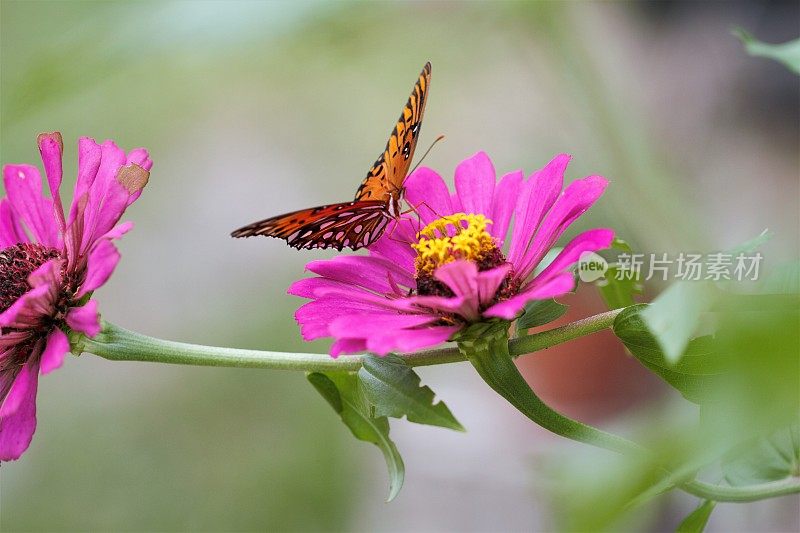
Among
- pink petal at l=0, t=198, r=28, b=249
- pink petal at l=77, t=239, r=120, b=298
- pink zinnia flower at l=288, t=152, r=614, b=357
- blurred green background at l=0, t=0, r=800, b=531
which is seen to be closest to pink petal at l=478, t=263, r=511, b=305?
pink zinnia flower at l=288, t=152, r=614, b=357

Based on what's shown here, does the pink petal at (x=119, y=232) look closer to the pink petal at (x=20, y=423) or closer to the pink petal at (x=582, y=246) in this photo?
the pink petal at (x=20, y=423)

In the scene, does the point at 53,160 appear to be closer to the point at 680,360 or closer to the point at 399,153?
the point at 399,153

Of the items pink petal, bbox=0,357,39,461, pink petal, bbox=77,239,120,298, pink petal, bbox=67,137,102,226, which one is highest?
pink petal, bbox=67,137,102,226

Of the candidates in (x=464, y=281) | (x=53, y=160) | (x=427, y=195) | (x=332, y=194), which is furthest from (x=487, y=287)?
(x=332, y=194)

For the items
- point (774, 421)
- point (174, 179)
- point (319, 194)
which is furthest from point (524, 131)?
point (774, 421)

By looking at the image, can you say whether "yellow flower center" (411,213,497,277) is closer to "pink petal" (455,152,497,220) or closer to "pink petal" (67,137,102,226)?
"pink petal" (455,152,497,220)

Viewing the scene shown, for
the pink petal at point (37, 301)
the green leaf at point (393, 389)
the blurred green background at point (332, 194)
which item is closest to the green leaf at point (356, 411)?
the green leaf at point (393, 389)

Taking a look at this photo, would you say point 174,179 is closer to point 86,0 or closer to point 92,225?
point 86,0
